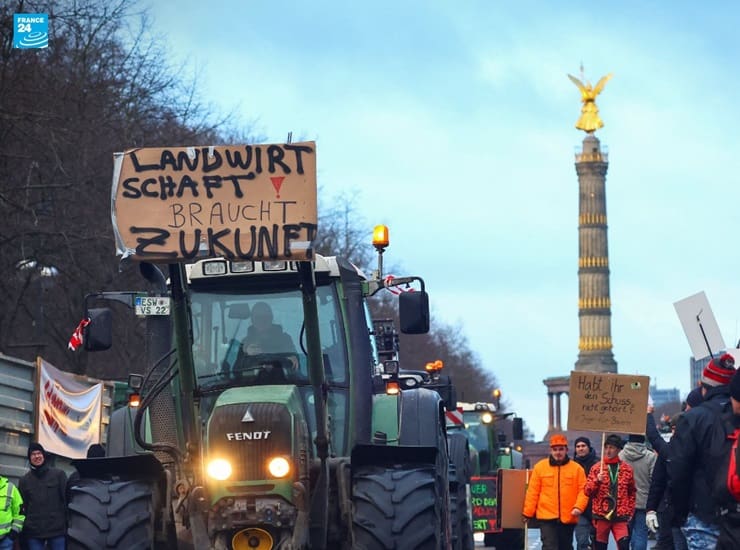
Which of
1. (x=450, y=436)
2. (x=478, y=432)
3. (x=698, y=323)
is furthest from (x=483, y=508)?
(x=698, y=323)

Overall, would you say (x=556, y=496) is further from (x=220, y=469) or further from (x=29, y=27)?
(x=29, y=27)

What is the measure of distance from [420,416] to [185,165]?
3.44m

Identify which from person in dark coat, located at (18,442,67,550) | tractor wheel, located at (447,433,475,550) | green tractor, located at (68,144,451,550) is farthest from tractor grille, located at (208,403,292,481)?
person in dark coat, located at (18,442,67,550)

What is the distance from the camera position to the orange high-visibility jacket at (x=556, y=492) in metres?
17.6

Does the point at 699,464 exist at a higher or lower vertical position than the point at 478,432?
higher

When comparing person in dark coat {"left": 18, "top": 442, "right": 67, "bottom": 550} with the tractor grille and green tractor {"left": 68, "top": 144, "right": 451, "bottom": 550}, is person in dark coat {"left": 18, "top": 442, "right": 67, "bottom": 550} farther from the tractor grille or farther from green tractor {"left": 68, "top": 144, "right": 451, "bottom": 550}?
the tractor grille

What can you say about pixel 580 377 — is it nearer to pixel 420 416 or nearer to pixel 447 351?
pixel 420 416

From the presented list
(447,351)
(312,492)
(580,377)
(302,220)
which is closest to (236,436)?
(312,492)

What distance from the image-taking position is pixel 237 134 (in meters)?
53.3

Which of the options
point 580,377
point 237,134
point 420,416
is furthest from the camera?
point 237,134

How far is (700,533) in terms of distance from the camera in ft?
34.9

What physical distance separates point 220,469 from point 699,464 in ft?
9.90

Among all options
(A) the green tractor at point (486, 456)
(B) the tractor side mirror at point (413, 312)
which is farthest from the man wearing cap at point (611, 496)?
(A) the green tractor at point (486, 456)

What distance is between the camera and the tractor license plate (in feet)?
44.3
